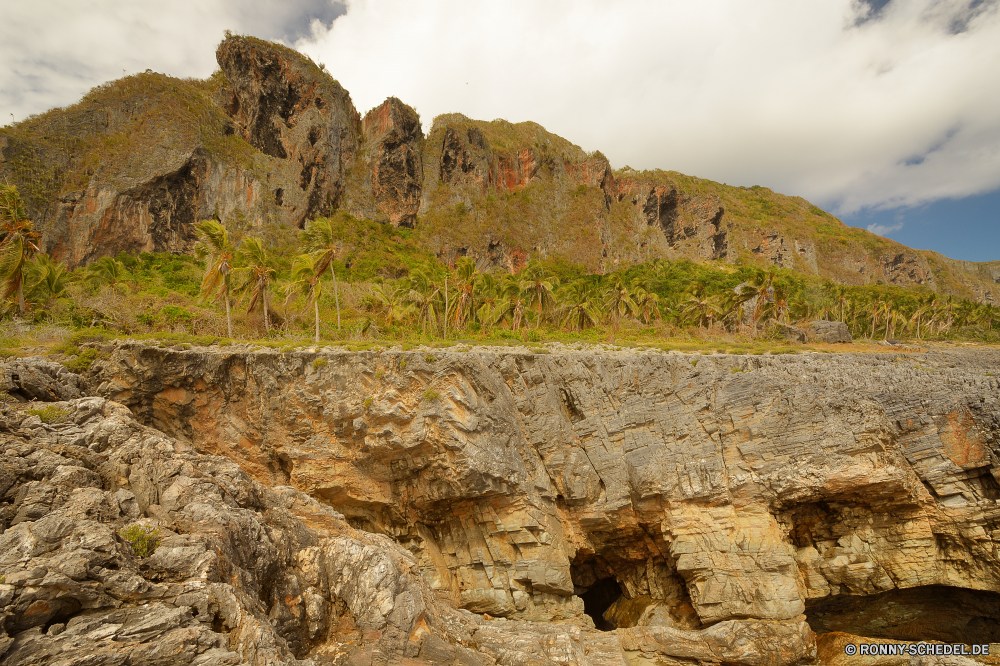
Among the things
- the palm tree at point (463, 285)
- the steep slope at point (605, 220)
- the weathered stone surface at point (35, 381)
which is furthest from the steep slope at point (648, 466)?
the steep slope at point (605, 220)

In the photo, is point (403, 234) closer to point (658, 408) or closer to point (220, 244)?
point (220, 244)

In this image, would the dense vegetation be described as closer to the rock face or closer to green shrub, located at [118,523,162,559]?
the rock face

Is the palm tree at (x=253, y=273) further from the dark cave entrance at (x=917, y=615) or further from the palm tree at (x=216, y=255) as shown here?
the dark cave entrance at (x=917, y=615)

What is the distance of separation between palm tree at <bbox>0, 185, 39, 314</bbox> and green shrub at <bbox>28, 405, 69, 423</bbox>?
1827 cm

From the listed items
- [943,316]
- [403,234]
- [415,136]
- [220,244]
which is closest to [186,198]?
[403,234]

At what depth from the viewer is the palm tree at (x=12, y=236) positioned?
2212 centimetres

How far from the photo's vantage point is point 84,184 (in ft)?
198

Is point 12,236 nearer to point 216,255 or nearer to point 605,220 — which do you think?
point 216,255

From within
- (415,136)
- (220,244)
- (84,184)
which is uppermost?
(415,136)

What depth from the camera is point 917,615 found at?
18.0 meters

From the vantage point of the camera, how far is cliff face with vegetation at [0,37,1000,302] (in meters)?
61.1

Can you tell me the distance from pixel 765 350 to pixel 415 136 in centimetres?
9312

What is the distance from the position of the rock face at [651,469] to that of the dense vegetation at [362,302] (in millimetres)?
5520

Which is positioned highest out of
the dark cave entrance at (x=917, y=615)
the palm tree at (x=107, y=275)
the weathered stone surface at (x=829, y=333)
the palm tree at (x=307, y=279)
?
the palm tree at (x=107, y=275)
